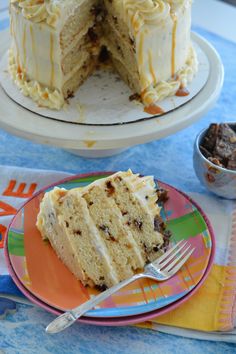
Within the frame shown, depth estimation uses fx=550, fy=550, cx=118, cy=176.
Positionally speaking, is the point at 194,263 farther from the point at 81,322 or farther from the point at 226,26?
the point at 226,26

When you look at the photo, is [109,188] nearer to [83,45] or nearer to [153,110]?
[153,110]

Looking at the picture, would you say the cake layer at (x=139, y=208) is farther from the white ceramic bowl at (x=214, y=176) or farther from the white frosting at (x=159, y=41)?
the white frosting at (x=159, y=41)

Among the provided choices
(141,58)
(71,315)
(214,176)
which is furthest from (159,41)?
(71,315)

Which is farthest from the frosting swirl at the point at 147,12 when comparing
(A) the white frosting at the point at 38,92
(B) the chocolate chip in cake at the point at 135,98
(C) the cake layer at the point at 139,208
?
(C) the cake layer at the point at 139,208

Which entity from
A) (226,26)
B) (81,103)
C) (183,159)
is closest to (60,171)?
(81,103)

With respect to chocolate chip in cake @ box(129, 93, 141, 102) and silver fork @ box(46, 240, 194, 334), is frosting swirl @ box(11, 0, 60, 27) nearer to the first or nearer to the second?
chocolate chip in cake @ box(129, 93, 141, 102)

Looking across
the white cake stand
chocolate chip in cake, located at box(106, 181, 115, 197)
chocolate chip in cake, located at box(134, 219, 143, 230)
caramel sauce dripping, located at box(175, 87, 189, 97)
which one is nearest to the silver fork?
chocolate chip in cake, located at box(134, 219, 143, 230)
